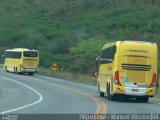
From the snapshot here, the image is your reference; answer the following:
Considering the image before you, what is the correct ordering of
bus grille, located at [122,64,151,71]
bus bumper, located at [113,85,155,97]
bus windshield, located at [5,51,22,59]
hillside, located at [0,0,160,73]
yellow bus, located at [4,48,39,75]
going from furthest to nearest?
hillside, located at [0,0,160,73] < bus windshield, located at [5,51,22,59] < yellow bus, located at [4,48,39,75] < bus grille, located at [122,64,151,71] < bus bumper, located at [113,85,155,97]

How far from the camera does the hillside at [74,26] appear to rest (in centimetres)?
8300

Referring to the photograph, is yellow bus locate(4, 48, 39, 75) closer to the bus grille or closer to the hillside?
the hillside

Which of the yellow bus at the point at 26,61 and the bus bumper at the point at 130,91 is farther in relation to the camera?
the yellow bus at the point at 26,61

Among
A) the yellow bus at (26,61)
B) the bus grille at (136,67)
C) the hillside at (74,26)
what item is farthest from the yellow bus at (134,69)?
the hillside at (74,26)

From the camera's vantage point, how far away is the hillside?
272 ft

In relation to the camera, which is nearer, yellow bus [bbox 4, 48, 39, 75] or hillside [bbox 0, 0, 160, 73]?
yellow bus [bbox 4, 48, 39, 75]

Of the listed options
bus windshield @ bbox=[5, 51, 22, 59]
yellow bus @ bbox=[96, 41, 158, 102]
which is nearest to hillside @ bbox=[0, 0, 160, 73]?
bus windshield @ bbox=[5, 51, 22, 59]

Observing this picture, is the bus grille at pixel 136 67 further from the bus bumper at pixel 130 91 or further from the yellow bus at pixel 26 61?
the yellow bus at pixel 26 61

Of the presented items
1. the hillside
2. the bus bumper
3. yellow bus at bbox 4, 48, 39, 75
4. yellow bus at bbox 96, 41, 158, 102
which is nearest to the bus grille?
yellow bus at bbox 96, 41, 158, 102

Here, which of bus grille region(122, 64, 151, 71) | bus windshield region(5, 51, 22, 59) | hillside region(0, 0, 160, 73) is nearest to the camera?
bus grille region(122, 64, 151, 71)

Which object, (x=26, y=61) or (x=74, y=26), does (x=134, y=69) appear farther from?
(x=74, y=26)

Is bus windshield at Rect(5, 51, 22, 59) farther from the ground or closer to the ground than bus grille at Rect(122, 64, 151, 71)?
closer to the ground

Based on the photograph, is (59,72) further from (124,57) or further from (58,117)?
(58,117)

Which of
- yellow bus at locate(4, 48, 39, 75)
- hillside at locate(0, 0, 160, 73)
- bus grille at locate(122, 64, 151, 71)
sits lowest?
yellow bus at locate(4, 48, 39, 75)
